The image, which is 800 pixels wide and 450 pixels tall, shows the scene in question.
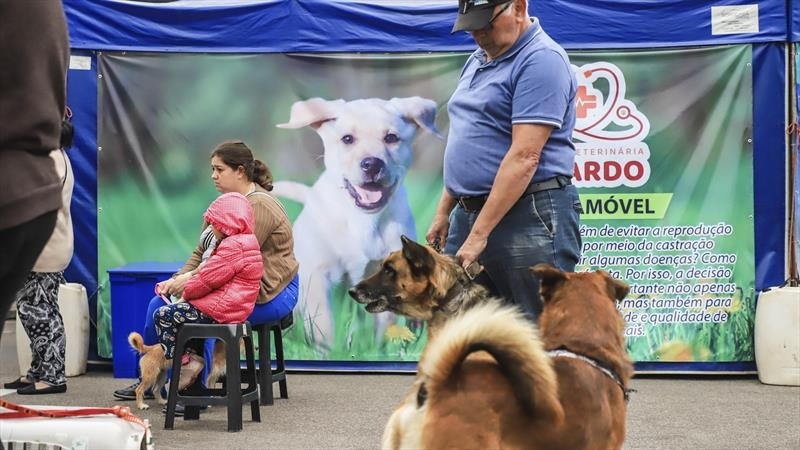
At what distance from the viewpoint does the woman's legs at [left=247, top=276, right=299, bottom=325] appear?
6477 mm

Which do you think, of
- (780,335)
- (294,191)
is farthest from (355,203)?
(780,335)

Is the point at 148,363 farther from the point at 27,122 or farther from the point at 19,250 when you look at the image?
the point at 27,122

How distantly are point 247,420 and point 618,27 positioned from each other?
3.95 metres

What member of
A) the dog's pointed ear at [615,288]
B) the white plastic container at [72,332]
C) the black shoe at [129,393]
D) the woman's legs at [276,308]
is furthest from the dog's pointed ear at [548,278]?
the white plastic container at [72,332]

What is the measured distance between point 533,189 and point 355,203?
4.47m

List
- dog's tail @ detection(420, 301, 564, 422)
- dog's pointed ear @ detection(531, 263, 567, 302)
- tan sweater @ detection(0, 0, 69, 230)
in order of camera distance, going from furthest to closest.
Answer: dog's pointed ear @ detection(531, 263, 567, 302) → dog's tail @ detection(420, 301, 564, 422) → tan sweater @ detection(0, 0, 69, 230)

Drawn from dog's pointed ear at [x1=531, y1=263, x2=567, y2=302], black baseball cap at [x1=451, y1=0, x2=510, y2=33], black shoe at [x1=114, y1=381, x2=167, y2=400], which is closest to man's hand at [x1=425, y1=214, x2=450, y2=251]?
black baseball cap at [x1=451, y1=0, x2=510, y2=33]

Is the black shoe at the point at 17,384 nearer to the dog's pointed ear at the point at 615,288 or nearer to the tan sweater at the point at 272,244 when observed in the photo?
the tan sweater at the point at 272,244

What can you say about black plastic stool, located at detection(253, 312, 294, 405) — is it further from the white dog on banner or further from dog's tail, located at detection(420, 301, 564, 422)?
dog's tail, located at detection(420, 301, 564, 422)

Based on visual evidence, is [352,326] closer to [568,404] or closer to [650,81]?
[650,81]

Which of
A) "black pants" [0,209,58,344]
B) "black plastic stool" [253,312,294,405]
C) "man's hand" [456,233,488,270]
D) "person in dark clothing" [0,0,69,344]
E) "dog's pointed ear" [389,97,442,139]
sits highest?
"dog's pointed ear" [389,97,442,139]

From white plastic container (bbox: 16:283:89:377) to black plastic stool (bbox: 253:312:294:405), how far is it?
6.17 ft

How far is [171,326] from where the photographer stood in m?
6.09

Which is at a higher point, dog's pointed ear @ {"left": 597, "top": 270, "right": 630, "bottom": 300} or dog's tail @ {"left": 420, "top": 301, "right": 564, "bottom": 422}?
dog's pointed ear @ {"left": 597, "top": 270, "right": 630, "bottom": 300}
